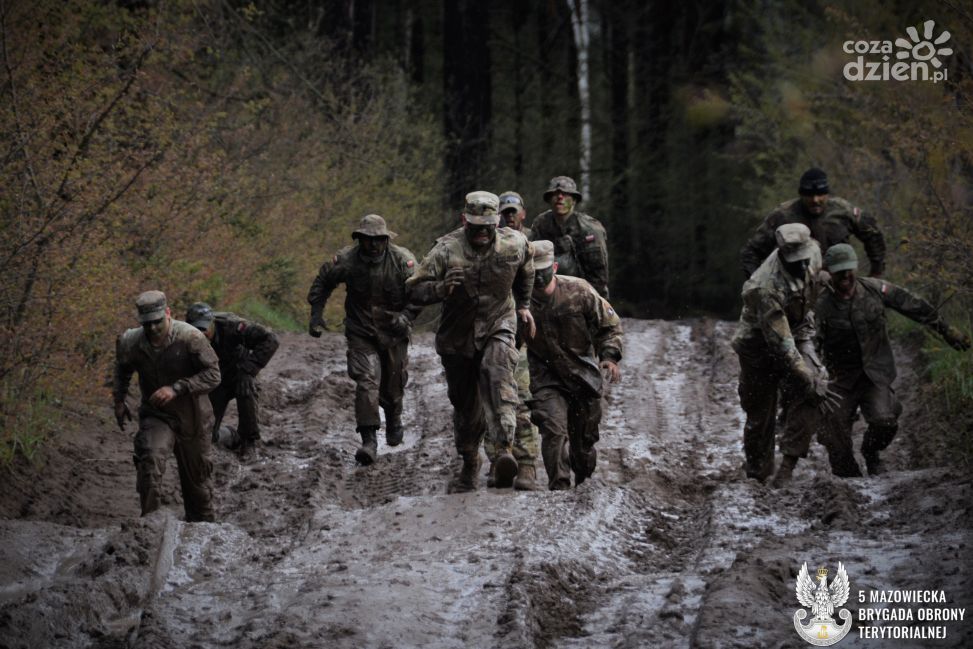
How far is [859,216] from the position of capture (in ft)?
36.4

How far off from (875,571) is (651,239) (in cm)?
2821

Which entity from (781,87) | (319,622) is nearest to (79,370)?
(319,622)

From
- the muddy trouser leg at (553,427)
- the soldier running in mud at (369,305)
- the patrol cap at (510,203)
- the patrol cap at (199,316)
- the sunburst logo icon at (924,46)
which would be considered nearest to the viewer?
the muddy trouser leg at (553,427)

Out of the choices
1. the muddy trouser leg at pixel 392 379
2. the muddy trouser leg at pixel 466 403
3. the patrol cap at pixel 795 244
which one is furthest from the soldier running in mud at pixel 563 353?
the muddy trouser leg at pixel 392 379

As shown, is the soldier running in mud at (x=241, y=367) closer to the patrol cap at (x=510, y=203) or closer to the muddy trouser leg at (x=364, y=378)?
the muddy trouser leg at (x=364, y=378)

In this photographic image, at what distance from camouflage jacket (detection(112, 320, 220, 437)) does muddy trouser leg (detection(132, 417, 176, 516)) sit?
11 centimetres

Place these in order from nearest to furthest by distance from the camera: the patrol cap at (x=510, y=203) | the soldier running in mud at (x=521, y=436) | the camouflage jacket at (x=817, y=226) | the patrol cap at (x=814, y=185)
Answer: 1. the soldier running in mud at (x=521, y=436)
2. the patrol cap at (x=814, y=185)
3. the camouflage jacket at (x=817, y=226)
4. the patrol cap at (x=510, y=203)

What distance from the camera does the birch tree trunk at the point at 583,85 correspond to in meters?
31.9

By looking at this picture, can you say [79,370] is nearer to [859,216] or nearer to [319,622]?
[319,622]

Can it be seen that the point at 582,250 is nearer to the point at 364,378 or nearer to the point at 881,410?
the point at 364,378

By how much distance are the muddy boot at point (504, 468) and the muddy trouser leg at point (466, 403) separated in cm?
64

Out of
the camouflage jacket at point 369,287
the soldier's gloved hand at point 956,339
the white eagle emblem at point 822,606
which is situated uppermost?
the camouflage jacket at point 369,287

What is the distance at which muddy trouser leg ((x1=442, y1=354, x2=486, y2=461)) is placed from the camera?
9789 millimetres

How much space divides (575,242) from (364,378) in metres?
2.22
